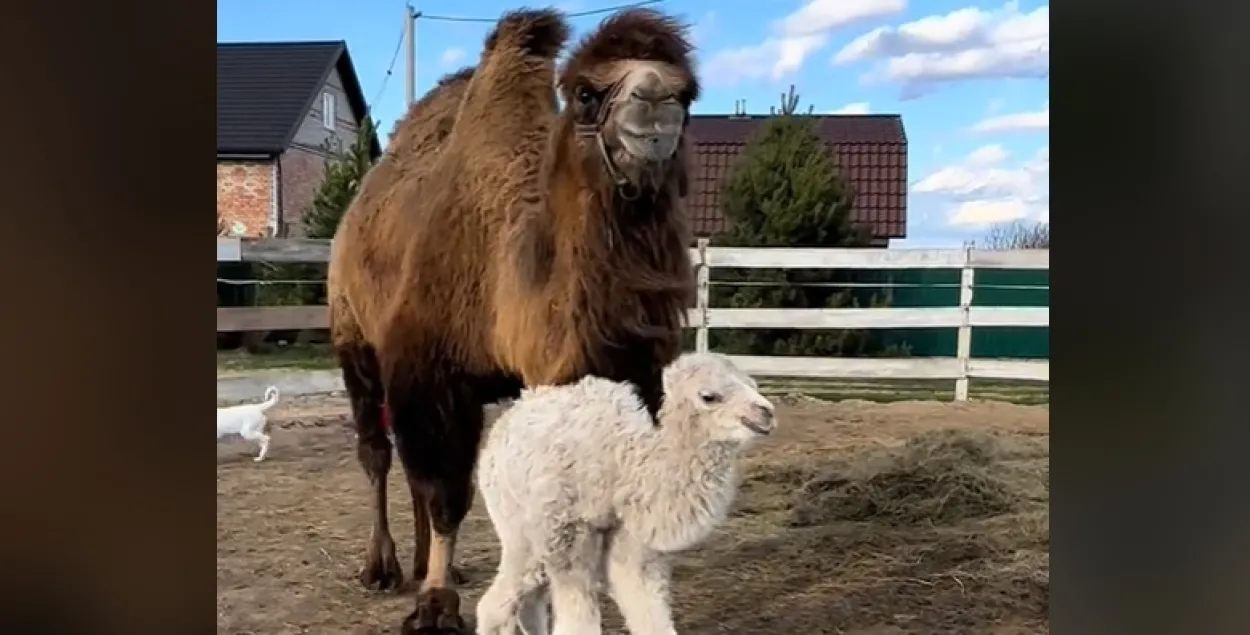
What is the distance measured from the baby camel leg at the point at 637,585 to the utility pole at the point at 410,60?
0.75 meters

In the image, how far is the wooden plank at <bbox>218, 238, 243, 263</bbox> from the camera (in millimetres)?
1747

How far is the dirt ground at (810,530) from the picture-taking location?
1.66 meters

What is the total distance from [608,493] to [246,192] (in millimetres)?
766

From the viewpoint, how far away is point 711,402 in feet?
5.30

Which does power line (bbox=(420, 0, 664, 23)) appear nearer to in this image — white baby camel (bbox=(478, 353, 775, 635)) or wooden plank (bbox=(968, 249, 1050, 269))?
white baby camel (bbox=(478, 353, 775, 635))

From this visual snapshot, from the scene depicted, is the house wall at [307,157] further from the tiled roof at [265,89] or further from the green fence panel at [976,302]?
the green fence panel at [976,302]

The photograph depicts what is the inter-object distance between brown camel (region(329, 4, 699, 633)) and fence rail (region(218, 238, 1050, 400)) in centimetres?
8

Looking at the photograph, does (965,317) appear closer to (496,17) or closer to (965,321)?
(965,321)

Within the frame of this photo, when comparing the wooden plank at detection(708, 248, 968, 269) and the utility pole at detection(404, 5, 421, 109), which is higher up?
the utility pole at detection(404, 5, 421, 109)

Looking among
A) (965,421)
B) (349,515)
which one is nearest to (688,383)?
(965,421)
